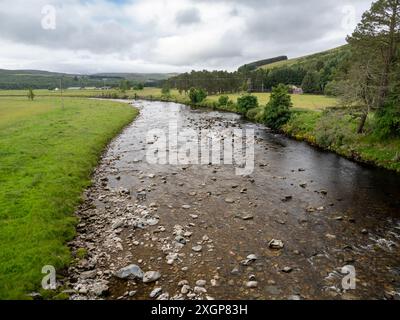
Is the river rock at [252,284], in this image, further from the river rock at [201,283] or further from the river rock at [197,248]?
the river rock at [197,248]

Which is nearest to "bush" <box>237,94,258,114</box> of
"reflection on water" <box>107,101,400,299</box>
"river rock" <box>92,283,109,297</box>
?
"reflection on water" <box>107,101,400,299</box>

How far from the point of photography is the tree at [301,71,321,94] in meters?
119

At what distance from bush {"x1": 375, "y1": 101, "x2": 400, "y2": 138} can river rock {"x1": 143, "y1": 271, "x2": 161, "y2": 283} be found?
1162 inches

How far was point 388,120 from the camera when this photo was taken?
99.0 ft

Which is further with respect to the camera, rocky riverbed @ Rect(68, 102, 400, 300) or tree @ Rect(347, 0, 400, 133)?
tree @ Rect(347, 0, 400, 133)

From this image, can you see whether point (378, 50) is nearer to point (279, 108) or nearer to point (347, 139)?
point (347, 139)

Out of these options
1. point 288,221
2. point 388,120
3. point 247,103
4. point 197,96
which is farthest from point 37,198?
point 197,96

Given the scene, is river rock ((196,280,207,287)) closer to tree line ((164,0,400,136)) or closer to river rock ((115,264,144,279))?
river rock ((115,264,144,279))

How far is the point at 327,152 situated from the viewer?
115 feet

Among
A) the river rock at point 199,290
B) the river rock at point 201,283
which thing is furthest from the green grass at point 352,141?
the river rock at point 199,290
